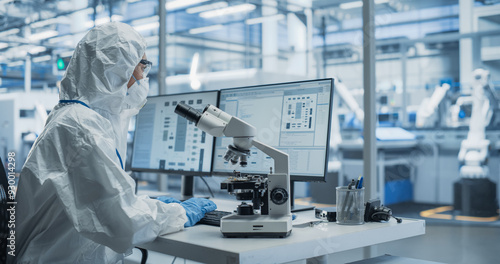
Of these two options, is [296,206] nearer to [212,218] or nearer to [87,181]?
[212,218]

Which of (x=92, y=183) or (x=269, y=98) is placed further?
(x=269, y=98)

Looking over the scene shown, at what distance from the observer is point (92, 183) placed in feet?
3.89

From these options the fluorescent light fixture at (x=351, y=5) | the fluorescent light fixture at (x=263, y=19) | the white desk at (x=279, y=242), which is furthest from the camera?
the fluorescent light fixture at (x=263, y=19)

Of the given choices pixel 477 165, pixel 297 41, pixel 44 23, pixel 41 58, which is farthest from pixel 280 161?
pixel 44 23

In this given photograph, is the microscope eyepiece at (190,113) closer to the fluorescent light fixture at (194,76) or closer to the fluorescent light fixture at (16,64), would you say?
the fluorescent light fixture at (194,76)

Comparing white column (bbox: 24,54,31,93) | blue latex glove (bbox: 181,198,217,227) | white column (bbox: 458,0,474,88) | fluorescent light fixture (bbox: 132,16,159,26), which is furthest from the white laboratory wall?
white column (bbox: 458,0,474,88)

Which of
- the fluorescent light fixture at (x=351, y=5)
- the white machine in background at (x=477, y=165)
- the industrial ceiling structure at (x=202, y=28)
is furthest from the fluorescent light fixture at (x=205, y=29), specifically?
the white machine in background at (x=477, y=165)

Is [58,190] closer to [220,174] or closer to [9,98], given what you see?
[220,174]

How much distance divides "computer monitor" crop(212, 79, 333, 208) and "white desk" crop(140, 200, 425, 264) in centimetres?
25

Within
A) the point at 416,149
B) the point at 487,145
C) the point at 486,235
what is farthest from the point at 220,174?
Answer: the point at 416,149

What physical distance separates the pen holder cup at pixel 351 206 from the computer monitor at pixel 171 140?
2.21 ft

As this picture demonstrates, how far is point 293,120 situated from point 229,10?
75.1 inches

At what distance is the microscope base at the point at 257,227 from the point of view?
117 cm

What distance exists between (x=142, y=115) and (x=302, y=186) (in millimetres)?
1088
